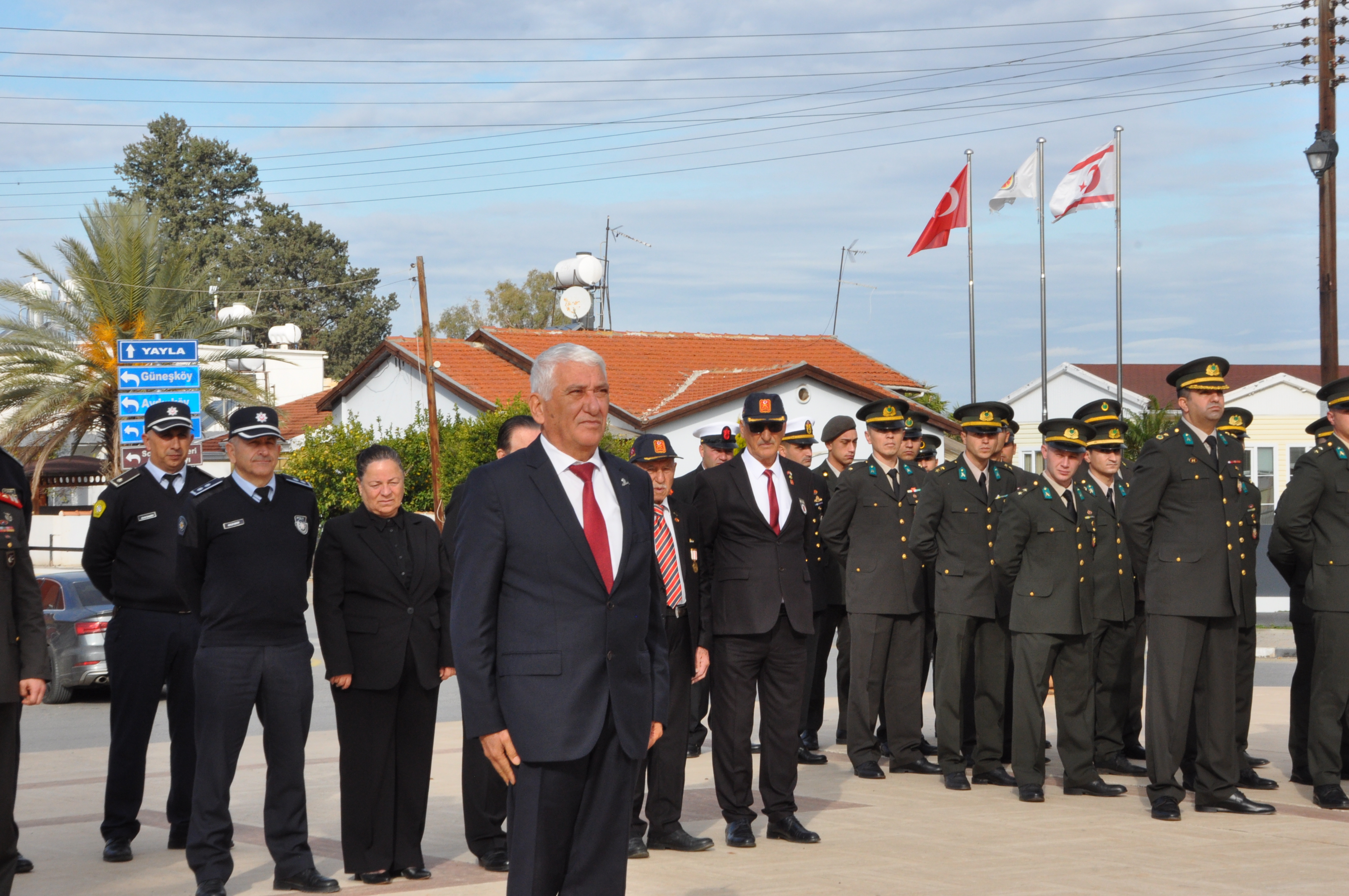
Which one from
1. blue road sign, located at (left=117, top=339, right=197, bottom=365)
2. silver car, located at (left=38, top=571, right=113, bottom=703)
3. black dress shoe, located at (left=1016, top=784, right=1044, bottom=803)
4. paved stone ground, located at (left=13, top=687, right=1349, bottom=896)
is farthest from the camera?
blue road sign, located at (left=117, top=339, right=197, bottom=365)

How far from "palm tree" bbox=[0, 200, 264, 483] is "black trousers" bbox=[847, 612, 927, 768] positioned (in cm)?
2236

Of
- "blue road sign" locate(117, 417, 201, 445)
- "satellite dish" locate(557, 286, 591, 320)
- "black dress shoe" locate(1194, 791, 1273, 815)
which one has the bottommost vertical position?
"black dress shoe" locate(1194, 791, 1273, 815)

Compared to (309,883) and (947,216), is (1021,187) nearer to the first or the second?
(947,216)

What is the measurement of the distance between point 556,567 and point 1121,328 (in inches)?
1174

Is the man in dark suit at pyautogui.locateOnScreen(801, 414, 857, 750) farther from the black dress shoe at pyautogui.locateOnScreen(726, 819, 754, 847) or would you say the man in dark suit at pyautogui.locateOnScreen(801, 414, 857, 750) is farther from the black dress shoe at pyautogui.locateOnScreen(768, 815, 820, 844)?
the black dress shoe at pyautogui.locateOnScreen(726, 819, 754, 847)

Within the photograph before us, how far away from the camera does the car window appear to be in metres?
16.1

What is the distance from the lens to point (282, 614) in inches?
278

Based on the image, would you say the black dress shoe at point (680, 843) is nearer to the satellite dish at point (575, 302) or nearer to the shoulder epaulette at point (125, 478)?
the shoulder epaulette at point (125, 478)

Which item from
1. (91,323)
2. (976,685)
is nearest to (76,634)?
(976,685)

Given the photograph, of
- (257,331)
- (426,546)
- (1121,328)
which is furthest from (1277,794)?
(257,331)

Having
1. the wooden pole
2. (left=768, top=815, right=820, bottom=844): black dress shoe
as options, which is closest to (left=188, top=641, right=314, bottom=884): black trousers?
(left=768, top=815, right=820, bottom=844): black dress shoe

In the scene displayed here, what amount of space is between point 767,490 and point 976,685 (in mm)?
2788

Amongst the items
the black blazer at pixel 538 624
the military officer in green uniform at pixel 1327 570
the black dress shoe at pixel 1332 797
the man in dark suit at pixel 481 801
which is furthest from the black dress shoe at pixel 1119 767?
the black blazer at pixel 538 624

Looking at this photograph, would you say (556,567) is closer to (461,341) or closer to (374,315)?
(461,341)
